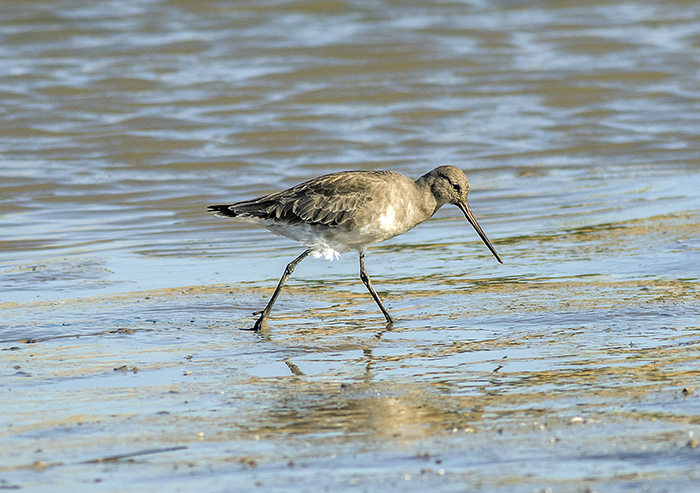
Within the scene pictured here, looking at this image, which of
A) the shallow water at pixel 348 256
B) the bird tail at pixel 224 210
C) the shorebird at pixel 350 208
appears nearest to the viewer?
the shallow water at pixel 348 256

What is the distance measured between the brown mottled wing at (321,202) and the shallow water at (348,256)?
65cm

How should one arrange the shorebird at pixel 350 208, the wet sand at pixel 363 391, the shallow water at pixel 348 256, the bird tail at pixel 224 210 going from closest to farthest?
the wet sand at pixel 363 391, the shallow water at pixel 348 256, the shorebird at pixel 350 208, the bird tail at pixel 224 210

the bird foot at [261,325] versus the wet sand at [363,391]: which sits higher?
the wet sand at [363,391]

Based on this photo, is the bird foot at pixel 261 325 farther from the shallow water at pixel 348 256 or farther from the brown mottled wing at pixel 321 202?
the brown mottled wing at pixel 321 202

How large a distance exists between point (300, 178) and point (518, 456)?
8313 mm

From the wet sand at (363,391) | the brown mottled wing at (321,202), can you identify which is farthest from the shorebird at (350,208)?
the wet sand at (363,391)

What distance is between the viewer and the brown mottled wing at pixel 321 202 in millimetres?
7070

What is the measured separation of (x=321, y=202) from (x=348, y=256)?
6.43 feet

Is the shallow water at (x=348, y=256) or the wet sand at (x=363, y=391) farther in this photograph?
the shallow water at (x=348, y=256)

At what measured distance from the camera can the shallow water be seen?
436 centimetres

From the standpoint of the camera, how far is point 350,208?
703 cm

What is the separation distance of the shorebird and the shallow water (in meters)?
0.47

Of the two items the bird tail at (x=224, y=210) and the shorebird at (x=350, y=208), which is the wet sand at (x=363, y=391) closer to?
the shorebird at (x=350, y=208)

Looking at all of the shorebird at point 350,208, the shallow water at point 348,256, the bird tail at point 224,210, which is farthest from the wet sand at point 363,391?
the bird tail at point 224,210
